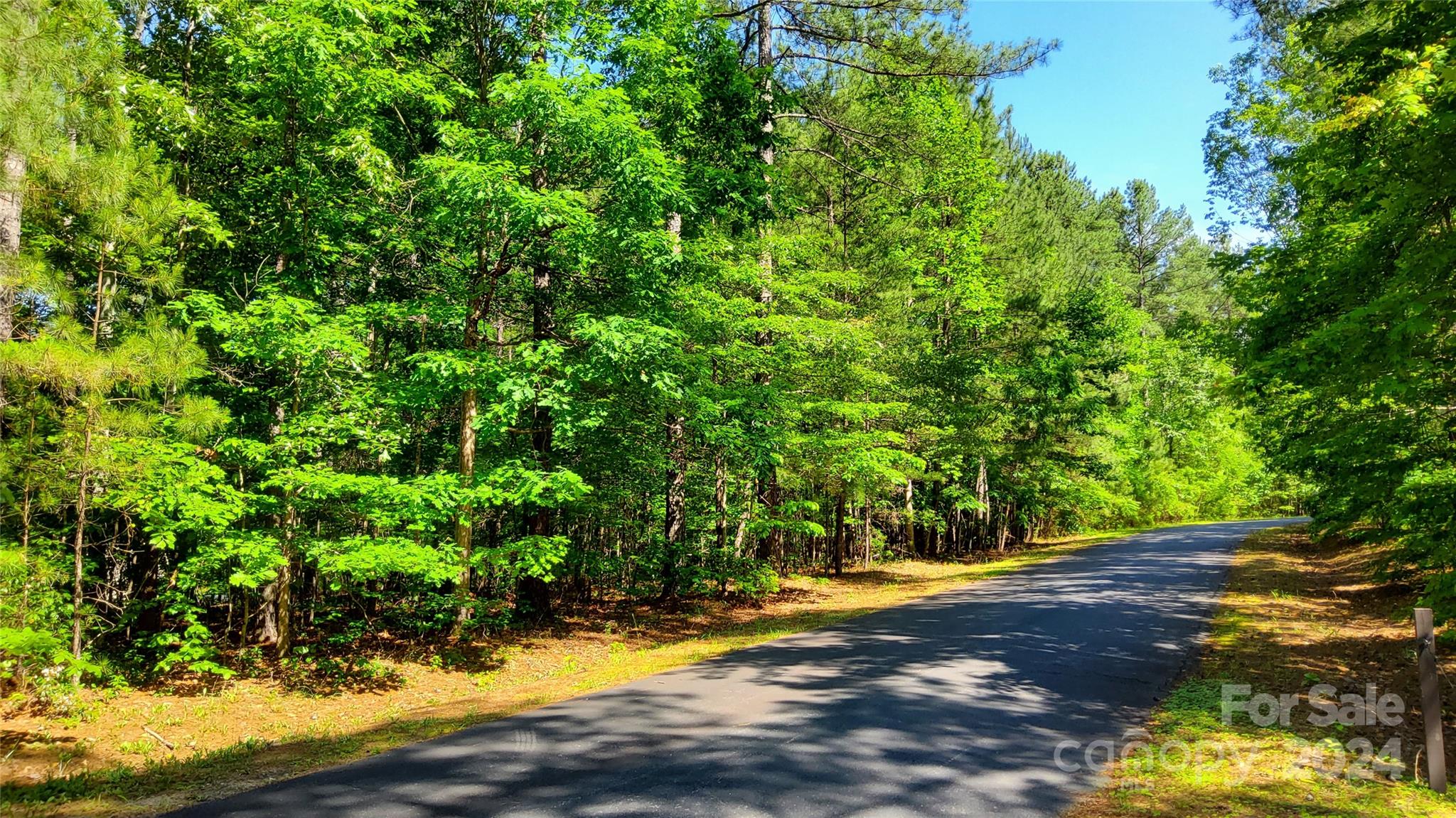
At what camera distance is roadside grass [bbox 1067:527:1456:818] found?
14.0ft

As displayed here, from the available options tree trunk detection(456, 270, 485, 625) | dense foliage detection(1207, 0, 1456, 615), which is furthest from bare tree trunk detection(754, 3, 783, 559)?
dense foliage detection(1207, 0, 1456, 615)

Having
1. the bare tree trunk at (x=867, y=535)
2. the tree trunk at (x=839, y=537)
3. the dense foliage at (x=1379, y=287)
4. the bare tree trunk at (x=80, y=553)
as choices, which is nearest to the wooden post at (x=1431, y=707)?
the dense foliage at (x=1379, y=287)

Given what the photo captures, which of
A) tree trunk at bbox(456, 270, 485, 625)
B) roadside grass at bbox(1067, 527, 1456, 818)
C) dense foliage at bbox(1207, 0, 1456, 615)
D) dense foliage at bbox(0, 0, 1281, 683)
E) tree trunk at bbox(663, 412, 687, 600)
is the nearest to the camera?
roadside grass at bbox(1067, 527, 1456, 818)

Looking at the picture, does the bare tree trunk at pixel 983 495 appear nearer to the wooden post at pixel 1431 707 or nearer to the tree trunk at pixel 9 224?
the wooden post at pixel 1431 707

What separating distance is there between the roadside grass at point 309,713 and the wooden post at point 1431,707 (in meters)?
6.69

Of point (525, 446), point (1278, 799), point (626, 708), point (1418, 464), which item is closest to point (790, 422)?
point (525, 446)

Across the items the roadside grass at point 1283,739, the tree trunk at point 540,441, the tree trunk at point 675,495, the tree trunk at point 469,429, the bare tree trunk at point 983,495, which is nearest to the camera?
the roadside grass at point 1283,739

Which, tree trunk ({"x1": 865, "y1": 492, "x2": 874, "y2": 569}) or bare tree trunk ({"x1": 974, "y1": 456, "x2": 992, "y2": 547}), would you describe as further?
bare tree trunk ({"x1": 974, "y1": 456, "x2": 992, "y2": 547})

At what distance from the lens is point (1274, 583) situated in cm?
1282

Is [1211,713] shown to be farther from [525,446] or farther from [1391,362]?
[525,446]

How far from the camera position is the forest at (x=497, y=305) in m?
6.36

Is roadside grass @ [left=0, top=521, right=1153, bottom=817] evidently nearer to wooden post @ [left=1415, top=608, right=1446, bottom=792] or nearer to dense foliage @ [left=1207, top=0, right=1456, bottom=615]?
wooden post @ [left=1415, top=608, right=1446, bottom=792]

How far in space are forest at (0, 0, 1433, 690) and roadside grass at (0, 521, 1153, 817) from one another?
2.08ft

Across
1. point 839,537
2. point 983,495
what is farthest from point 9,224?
point 983,495
